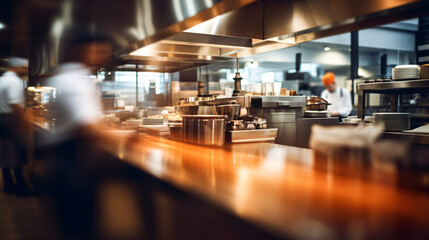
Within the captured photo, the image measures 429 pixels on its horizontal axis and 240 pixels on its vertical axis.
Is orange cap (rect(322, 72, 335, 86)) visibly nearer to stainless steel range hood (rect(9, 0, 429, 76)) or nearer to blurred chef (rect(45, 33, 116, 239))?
stainless steel range hood (rect(9, 0, 429, 76))

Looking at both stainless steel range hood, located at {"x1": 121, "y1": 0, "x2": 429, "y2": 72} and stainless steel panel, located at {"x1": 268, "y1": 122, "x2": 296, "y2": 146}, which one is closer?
stainless steel range hood, located at {"x1": 121, "y1": 0, "x2": 429, "y2": 72}

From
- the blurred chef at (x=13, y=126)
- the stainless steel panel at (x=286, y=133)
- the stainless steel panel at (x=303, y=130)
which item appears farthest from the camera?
the stainless steel panel at (x=303, y=130)

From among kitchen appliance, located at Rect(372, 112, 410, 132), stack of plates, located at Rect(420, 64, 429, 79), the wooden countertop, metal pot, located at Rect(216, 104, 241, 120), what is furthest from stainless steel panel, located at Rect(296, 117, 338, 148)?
the wooden countertop

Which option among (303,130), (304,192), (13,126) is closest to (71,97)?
(13,126)

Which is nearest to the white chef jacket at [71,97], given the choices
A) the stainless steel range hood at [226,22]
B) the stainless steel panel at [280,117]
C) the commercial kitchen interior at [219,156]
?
the commercial kitchen interior at [219,156]

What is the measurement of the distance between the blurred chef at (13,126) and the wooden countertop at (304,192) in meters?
2.16

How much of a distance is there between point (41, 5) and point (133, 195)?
13.5 ft

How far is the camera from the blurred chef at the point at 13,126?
3025 mm

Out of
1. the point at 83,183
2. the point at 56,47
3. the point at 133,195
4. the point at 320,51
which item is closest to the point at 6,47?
the point at 56,47

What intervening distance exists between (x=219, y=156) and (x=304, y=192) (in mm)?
756

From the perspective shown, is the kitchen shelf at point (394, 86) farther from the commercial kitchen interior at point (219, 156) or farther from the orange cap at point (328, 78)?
the orange cap at point (328, 78)

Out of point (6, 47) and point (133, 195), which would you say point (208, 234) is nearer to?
point (133, 195)

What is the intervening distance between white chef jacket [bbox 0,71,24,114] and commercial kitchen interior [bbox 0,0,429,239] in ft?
0.92

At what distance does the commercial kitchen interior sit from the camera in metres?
0.80
